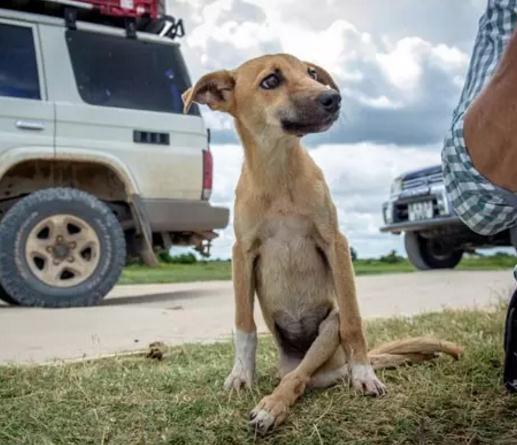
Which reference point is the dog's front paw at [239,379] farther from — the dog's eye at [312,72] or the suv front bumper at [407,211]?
the suv front bumper at [407,211]

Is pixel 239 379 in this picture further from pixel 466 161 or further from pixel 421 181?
pixel 421 181

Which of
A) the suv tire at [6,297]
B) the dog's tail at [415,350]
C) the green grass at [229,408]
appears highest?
the suv tire at [6,297]

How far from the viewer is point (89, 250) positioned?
5.77 metres

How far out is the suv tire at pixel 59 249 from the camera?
5449 millimetres

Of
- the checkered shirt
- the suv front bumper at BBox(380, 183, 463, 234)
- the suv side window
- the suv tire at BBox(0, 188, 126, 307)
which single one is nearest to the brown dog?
the checkered shirt

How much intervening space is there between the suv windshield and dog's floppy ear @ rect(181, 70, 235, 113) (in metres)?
3.52

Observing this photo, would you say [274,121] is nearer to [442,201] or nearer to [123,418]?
[123,418]

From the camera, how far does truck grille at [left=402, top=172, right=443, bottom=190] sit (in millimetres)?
8195

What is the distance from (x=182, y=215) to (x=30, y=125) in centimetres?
129

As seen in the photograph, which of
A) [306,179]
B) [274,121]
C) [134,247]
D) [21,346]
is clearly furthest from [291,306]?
[134,247]

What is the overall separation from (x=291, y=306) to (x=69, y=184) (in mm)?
4137

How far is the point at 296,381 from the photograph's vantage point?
2150mm

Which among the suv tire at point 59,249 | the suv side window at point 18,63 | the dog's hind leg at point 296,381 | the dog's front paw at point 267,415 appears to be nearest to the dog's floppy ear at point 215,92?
the dog's hind leg at point 296,381

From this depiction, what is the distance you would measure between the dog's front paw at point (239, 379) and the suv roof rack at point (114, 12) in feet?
13.9
